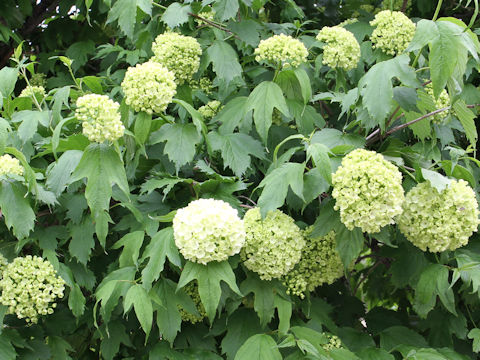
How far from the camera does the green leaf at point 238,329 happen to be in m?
2.76

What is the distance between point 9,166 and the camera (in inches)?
107

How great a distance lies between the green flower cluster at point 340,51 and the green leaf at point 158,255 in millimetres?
1372

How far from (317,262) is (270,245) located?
0.39 meters

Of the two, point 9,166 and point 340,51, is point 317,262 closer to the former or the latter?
point 340,51

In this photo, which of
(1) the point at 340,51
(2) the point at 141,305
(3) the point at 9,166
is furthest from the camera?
(1) the point at 340,51

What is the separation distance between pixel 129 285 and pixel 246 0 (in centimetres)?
166

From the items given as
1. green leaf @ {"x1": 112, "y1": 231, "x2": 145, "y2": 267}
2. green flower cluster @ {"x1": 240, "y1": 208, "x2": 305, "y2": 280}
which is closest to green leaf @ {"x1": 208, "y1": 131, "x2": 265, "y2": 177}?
green flower cluster @ {"x1": 240, "y1": 208, "x2": 305, "y2": 280}

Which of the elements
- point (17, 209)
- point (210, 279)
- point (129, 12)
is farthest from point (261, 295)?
point (129, 12)

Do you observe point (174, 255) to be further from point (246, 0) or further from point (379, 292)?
point (379, 292)

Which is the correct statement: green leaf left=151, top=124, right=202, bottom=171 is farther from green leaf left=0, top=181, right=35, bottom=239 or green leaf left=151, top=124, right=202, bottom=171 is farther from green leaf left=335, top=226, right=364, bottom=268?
green leaf left=335, top=226, right=364, bottom=268

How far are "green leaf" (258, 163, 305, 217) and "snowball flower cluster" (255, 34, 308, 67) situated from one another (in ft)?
2.27

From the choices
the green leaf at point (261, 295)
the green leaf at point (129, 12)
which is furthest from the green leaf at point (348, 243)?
the green leaf at point (129, 12)

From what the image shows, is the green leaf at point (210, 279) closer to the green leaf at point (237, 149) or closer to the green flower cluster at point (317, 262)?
the green flower cluster at point (317, 262)

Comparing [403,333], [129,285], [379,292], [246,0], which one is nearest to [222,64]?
[246,0]
